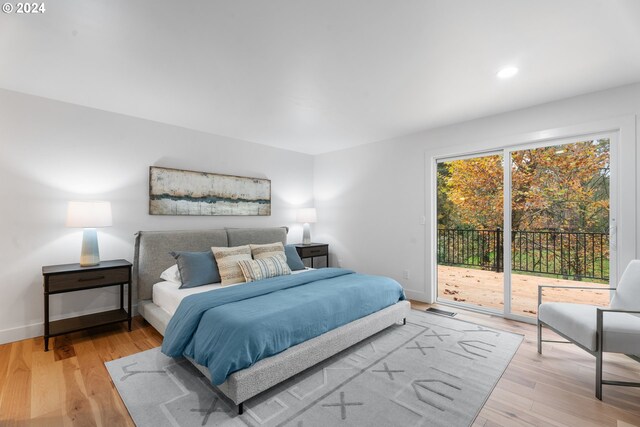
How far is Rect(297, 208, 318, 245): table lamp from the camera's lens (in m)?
5.20

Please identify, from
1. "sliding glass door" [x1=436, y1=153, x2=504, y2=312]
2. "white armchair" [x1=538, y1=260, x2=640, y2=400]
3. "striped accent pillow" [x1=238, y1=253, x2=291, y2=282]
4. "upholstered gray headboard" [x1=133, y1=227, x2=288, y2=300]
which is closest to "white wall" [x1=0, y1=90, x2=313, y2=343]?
"upholstered gray headboard" [x1=133, y1=227, x2=288, y2=300]

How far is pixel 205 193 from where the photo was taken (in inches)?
163

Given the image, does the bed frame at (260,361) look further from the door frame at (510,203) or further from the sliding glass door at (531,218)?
the sliding glass door at (531,218)

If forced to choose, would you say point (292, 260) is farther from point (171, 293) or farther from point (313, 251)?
point (171, 293)

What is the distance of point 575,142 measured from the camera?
122 inches

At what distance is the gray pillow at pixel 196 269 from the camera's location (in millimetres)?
3109

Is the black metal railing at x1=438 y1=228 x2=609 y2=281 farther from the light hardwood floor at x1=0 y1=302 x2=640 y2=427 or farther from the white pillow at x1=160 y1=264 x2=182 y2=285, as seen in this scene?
the white pillow at x1=160 y1=264 x2=182 y2=285

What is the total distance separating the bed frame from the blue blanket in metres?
0.06

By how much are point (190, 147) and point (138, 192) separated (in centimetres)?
91

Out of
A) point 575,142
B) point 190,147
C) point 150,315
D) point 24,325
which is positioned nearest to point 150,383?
point 150,315

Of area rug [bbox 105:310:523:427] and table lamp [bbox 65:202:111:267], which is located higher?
table lamp [bbox 65:202:111:267]

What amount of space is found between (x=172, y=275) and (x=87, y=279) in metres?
0.76

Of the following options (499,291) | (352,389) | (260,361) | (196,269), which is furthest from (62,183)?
(499,291)

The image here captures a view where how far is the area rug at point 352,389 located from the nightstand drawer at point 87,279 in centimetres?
87
